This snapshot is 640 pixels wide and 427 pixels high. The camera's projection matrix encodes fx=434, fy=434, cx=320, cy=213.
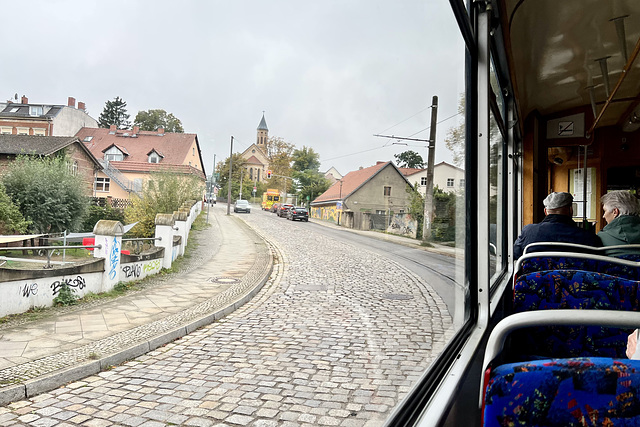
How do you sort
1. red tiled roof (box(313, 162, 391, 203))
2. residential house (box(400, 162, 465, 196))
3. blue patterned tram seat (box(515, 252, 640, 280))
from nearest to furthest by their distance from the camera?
blue patterned tram seat (box(515, 252, 640, 280)) → residential house (box(400, 162, 465, 196)) → red tiled roof (box(313, 162, 391, 203))

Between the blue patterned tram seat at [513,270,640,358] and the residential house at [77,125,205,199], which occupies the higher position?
the residential house at [77,125,205,199]

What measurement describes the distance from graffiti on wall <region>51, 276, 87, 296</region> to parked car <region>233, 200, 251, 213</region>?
5.98ft

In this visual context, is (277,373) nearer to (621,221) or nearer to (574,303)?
(574,303)

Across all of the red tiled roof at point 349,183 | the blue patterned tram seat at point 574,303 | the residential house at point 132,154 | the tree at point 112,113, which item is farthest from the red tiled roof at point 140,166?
the blue patterned tram seat at point 574,303

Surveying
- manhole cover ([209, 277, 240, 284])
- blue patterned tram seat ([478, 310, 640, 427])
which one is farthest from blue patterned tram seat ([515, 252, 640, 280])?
manhole cover ([209, 277, 240, 284])

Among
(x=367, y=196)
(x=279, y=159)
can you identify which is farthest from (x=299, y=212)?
(x=367, y=196)

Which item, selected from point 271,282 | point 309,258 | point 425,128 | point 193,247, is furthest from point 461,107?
point 193,247

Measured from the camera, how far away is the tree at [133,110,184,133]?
10.6 ft

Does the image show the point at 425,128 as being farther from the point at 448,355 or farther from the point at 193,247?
the point at 193,247

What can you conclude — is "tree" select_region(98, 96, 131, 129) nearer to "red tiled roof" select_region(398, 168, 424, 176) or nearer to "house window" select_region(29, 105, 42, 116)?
"house window" select_region(29, 105, 42, 116)

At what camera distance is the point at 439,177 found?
1.55m

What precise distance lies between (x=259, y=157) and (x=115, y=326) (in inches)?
78.6

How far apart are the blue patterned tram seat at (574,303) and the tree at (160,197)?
434 centimetres

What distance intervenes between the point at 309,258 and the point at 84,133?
6288 millimetres
